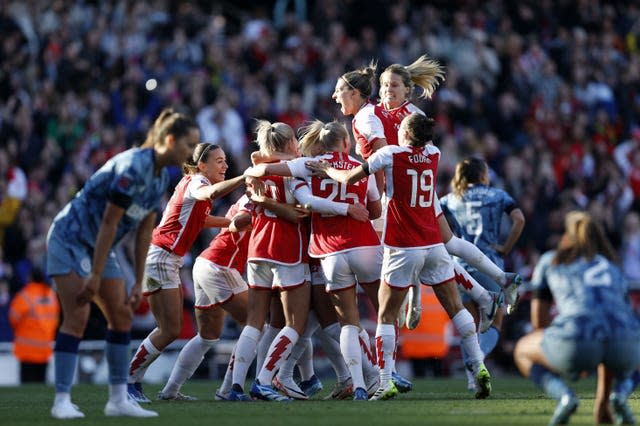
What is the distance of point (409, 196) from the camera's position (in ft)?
34.9

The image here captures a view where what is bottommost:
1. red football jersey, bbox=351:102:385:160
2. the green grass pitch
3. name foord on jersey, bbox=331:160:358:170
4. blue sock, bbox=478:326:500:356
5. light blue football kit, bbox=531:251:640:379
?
the green grass pitch

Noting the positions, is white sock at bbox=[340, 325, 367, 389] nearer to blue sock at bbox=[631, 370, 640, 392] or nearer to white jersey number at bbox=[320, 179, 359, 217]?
white jersey number at bbox=[320, 179, 359, 217]

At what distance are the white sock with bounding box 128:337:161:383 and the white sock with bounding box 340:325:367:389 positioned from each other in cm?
Result: 174

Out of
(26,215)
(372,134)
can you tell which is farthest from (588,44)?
(372,134)

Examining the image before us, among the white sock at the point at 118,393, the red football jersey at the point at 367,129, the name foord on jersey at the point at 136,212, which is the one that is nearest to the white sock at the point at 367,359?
the red football jersey at the point at 367,129

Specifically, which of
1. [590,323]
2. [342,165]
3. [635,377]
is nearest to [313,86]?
[342,165]

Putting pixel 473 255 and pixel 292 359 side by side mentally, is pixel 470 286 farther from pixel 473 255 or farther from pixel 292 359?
pixel 292 359

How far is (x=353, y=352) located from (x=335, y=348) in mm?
941

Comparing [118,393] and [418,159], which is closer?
[118,393]

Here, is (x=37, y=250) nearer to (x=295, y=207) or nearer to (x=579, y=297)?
(x=295, y=207)

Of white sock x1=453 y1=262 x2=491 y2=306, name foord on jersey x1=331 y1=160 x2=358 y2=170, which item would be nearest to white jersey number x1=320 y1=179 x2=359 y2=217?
name foord on jersey x1=331 y1=160 x2=358 y2=170

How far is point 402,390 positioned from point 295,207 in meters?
1.89

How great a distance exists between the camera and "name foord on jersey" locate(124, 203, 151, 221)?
8.86 metres

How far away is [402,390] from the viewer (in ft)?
37.6
